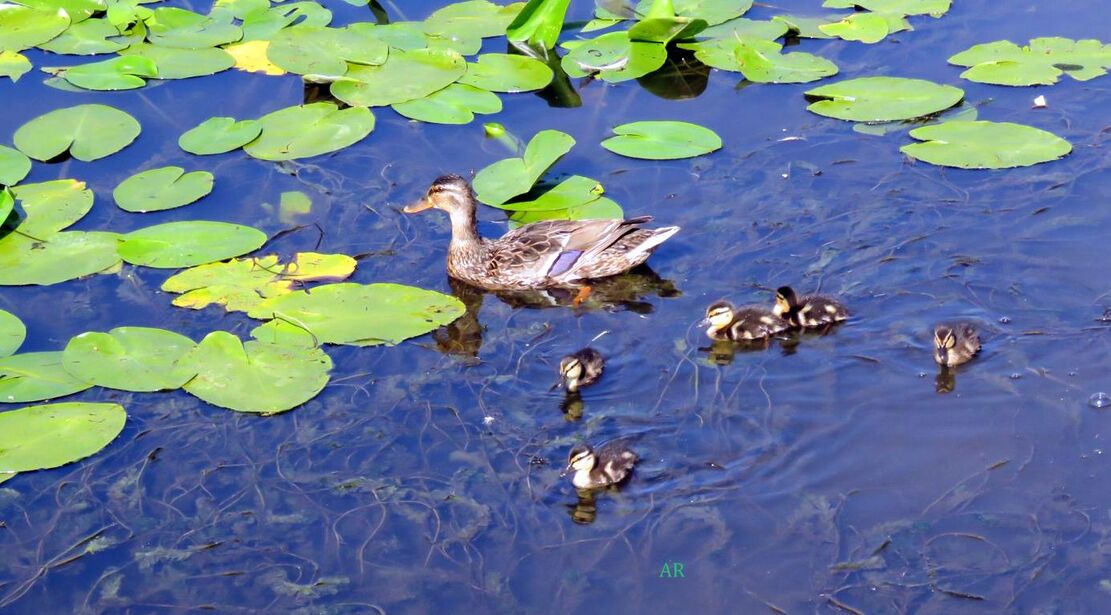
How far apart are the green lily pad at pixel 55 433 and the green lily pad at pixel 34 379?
13cm

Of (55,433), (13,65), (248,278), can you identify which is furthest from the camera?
(13,65)

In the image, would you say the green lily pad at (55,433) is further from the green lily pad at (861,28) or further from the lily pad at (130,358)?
the green lily pad at (861,28)

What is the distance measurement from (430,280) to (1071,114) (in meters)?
4.78

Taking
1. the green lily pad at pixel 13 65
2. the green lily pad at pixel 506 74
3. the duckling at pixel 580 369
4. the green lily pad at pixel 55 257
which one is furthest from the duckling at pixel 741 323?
the green lily pad at pixel 13 65

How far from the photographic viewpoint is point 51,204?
8531 mm

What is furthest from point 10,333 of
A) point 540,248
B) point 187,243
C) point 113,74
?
point 113,74

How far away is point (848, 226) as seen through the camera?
821cm

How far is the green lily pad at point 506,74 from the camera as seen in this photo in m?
9.90

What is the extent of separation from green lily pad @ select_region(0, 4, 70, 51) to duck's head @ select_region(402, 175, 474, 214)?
4.33 meters

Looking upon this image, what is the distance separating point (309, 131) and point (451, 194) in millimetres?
1687

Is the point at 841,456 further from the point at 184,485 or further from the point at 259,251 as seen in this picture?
the point at 259,251

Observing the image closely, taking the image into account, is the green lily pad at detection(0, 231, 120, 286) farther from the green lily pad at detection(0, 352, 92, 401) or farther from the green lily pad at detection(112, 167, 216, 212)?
the green lily pad at detection(0, 352, 92, 401)

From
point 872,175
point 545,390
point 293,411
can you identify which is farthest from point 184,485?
point 872,175

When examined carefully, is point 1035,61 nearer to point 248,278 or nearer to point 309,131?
point 309,131
